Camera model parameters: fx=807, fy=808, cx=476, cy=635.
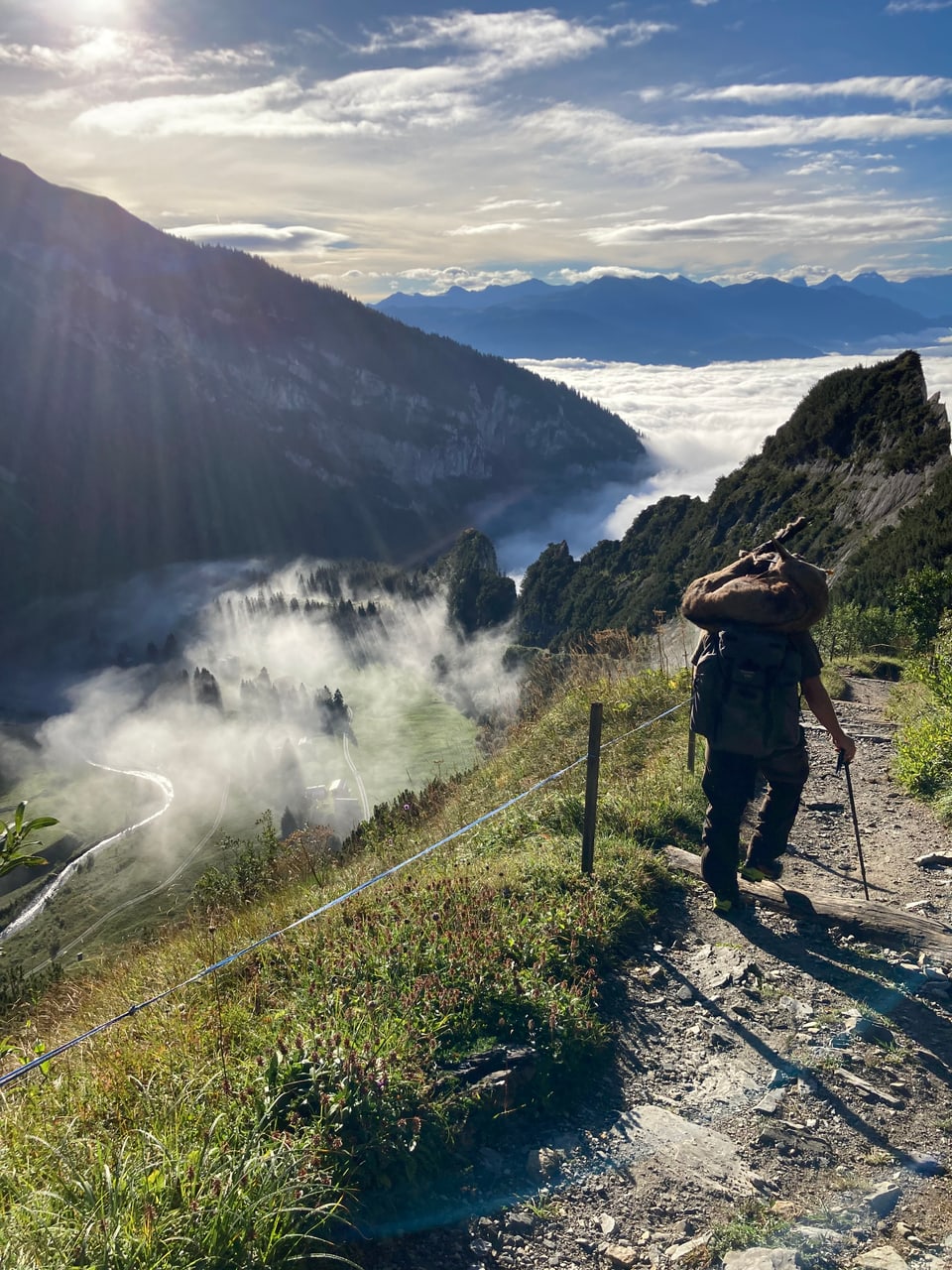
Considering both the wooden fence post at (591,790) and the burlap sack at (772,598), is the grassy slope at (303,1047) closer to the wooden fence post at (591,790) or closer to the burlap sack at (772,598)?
the wooden fence post at (591,790)

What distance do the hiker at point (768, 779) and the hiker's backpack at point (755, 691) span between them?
0.05 ft

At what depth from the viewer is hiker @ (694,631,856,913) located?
6477mm

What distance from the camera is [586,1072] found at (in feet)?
16.1

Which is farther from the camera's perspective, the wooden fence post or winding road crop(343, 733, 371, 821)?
winding road crop(343, 733, 371, 821)

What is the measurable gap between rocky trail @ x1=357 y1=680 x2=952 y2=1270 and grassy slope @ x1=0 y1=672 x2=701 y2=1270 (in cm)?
33

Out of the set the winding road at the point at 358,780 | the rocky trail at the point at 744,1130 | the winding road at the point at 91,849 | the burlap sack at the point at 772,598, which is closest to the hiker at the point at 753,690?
the burlap sack at the point at 772,598

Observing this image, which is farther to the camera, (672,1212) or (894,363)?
(894,363)

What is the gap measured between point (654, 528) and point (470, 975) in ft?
297

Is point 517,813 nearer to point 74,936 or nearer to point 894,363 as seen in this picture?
point 894,363

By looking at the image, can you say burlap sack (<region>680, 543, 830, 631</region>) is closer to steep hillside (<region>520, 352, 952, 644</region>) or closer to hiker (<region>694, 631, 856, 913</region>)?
hiker (<region>694, 631, 856, 913</region>)

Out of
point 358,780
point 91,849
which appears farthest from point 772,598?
point 91,849

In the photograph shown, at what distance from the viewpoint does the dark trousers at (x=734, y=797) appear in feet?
21.9

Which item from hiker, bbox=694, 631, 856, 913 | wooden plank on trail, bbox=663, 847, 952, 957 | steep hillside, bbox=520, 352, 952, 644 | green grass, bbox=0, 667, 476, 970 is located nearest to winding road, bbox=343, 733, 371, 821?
green grass, bbox=0, 667, 476, 970

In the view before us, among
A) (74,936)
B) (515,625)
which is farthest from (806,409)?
(74,936)
